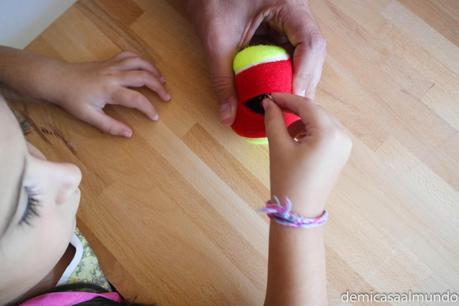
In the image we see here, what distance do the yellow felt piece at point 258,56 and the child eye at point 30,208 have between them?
32 centimetres

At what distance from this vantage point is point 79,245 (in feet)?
1.87

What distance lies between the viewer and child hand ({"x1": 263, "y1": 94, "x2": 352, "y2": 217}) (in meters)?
0.46

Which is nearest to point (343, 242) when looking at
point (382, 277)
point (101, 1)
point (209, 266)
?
point (382, 277)

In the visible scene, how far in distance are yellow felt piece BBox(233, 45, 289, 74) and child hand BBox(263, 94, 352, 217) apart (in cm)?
10

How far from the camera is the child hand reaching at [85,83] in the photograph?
0.62 meters

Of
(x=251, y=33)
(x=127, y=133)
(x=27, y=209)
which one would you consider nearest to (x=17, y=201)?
(x=27, y=209)

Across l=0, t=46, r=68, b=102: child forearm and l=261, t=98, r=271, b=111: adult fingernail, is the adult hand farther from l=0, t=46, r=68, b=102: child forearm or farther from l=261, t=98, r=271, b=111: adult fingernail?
l=0, t=46, r=68, b=102: child forearm

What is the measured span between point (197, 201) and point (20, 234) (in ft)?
0.90

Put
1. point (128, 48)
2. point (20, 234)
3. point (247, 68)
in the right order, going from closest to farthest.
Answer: point (20, 234)
point (247, 68)
point (128, 48)

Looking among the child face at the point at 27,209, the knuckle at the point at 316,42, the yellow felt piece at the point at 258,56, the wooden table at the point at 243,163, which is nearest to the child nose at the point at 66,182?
the child face at the point at 27,209

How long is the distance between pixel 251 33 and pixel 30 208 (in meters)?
0.43

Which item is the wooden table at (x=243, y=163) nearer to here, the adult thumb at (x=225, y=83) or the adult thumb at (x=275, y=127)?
the adult thumb at (x=225, y=83)

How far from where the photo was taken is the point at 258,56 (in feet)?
1.80

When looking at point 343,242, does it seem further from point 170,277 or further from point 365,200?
point 170,277
